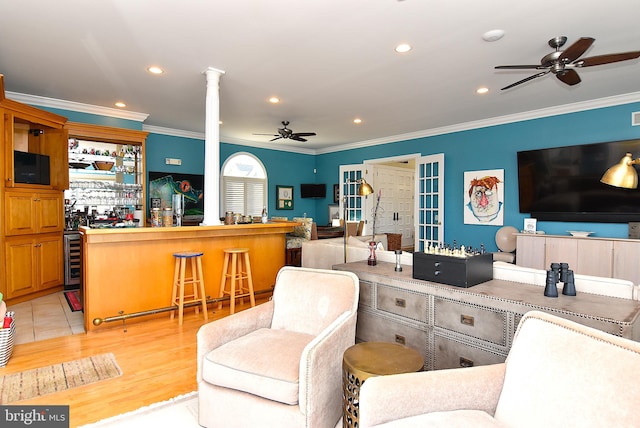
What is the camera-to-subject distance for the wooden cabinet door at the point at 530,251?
510 cm

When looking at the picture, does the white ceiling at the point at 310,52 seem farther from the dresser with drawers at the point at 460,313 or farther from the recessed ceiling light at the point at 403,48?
the dresser with drawers at the point at 460,313

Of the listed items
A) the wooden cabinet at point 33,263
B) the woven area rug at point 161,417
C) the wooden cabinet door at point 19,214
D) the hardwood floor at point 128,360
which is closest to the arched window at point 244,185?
the wooden cabinet at point 33,263

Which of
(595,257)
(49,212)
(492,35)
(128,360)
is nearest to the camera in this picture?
(128,360)

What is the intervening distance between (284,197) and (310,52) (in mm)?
5665

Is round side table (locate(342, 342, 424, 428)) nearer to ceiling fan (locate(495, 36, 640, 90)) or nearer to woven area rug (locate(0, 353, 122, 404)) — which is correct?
woven area rug (locate(0, 353, 122, 404))

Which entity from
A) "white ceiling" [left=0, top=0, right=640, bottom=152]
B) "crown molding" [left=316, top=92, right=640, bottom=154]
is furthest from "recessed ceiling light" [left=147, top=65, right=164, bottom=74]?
"crown molding" [left=316, top=92, right=640, bottom=154]

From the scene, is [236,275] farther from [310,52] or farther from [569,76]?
[569,76]

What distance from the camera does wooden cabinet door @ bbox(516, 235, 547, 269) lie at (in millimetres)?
5102

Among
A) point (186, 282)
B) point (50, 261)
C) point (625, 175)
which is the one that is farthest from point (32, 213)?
point (625, 175)

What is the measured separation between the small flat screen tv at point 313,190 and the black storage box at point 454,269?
6840 millimetres

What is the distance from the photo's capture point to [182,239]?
397cm

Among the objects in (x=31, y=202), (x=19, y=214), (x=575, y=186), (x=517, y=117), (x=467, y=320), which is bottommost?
(x=467, y=320)

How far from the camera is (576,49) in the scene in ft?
8.98

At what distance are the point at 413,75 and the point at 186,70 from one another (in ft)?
8.38
